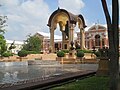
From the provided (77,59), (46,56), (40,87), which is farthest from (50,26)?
(40,87)

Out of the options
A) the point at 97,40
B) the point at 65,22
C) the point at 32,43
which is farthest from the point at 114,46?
the point at 32,43

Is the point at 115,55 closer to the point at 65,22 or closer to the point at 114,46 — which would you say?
the point at 114,46

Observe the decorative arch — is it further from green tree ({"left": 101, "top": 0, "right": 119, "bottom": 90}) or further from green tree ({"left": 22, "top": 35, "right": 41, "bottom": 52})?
green tree ({"left": 101, "top": 0, "right": 119, "bottom": 90})

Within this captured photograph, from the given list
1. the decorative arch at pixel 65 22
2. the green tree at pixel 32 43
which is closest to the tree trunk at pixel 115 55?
the decorative arch at pixel 65 22

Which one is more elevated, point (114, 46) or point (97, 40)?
point (97, 40)

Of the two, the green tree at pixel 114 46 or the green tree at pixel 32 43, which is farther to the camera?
the green tree at pixel 32 43

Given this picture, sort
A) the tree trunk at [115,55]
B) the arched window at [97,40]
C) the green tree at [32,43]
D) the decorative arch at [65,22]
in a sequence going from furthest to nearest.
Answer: the green tree at [32,43] < the arched window at [97,40] < the decorative arch at [65,22] < the tree trunk at [115,55]

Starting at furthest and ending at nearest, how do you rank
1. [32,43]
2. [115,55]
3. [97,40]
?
[32,43] → [97,40] → [115,55]

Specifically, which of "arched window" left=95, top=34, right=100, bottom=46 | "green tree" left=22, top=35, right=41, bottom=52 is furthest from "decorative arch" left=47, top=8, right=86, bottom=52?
"green tree" left=22, top=35, right=41, bottom=52

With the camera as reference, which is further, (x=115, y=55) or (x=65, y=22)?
(x=65, y=22)

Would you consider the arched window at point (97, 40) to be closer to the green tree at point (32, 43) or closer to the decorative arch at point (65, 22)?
the green tree at point (32, 43)

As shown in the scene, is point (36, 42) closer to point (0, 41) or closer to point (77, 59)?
point (0, 41)

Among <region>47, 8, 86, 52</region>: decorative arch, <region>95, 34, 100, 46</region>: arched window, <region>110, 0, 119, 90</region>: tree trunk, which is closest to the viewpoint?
<region>110, 0, 119, 90</region>: tree trunk

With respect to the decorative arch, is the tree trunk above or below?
below
